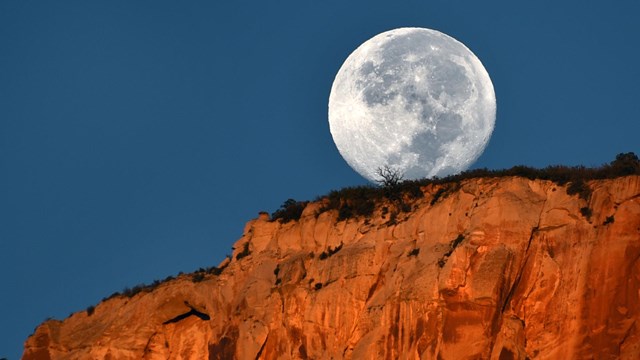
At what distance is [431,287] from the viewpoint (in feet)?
236

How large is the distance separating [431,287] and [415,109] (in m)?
12.5

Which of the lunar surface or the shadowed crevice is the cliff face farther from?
the lunar surface

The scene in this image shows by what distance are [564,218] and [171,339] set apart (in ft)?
67.0

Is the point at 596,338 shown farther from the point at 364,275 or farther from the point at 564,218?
the point at 364,275

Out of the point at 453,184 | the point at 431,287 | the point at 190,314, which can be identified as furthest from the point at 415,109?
the point at 190,314

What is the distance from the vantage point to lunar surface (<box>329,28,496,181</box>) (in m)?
82.4

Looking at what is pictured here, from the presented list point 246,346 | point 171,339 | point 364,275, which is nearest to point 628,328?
point 364,275

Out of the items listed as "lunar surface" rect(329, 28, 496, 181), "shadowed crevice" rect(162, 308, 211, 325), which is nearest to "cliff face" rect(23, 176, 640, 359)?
"shadowed crevice" rect(162, 308, 211, 325)

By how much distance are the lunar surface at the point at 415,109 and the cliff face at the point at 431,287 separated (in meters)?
3.92

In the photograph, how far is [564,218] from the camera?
7181cm

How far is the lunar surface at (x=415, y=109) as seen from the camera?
8238 cm

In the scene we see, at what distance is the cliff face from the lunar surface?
12.9 feet

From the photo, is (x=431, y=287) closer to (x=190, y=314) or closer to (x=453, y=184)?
(x=453, y=184)

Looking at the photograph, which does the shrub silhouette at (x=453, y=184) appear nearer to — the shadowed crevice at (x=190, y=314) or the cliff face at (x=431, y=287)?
the cliff face at (x=431, y=287)
